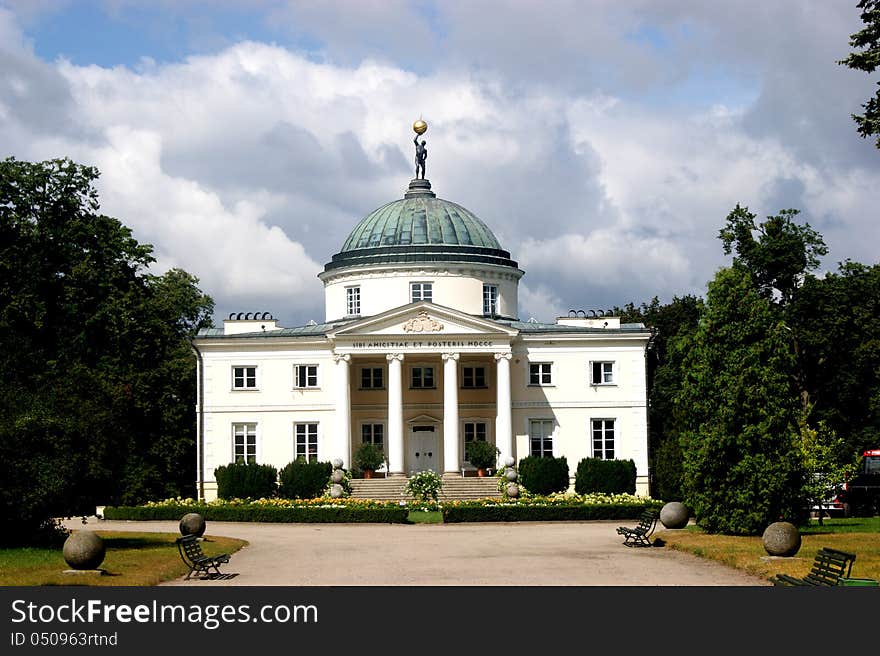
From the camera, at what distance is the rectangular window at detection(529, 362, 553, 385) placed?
65625 millimetres

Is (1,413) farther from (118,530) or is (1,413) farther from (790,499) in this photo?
(790,499)

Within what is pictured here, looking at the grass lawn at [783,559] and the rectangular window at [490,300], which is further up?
the rectangular window at [490,300]

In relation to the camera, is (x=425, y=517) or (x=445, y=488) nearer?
(x=425, y=517)

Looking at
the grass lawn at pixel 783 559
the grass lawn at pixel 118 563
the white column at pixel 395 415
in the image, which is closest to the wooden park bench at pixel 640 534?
Answer: the grass lawn at pixel 783 559

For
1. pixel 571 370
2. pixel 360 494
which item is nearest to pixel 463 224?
pixel 571 370

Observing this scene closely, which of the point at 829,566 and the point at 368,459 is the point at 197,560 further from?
the point at 368,459

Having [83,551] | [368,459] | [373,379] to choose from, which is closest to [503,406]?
[368,459]

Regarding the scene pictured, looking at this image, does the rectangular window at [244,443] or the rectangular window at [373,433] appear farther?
the rectangular window at [373,433]

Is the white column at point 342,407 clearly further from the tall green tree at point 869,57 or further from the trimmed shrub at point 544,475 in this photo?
the tall green tree at point 869,57

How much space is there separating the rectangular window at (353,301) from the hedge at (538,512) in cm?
2230

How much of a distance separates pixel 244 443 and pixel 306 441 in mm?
3181

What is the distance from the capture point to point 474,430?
66.7m

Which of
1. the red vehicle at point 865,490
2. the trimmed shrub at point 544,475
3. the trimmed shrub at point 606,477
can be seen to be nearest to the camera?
the red vehicle at point 865,490

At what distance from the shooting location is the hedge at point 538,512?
49000 millimetres
